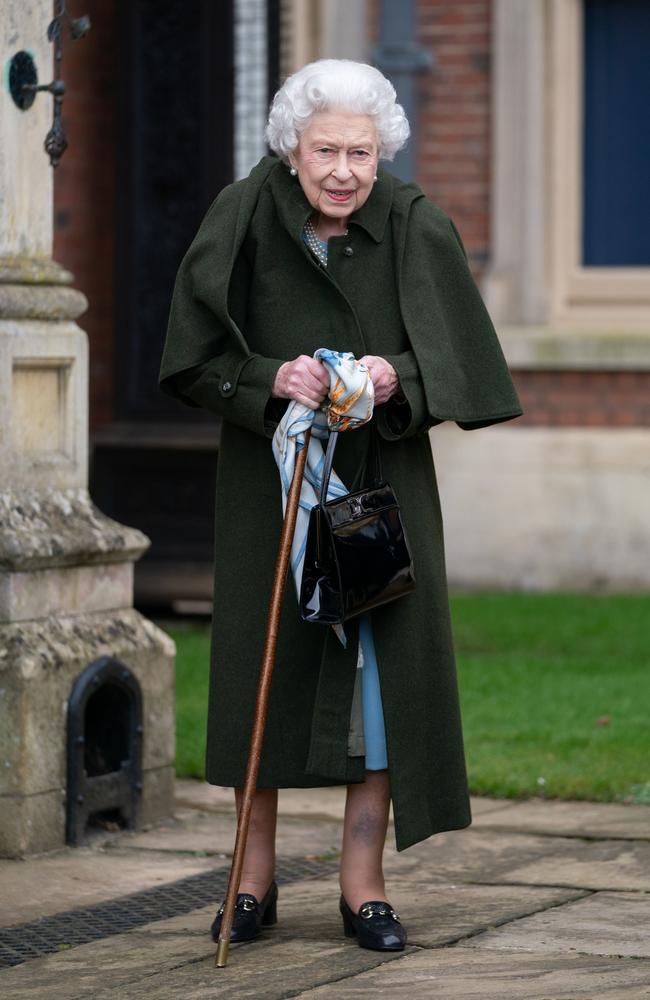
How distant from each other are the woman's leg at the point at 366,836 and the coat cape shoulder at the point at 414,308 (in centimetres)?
79

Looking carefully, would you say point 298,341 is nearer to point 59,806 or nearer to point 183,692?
point 59,806

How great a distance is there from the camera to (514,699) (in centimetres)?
746

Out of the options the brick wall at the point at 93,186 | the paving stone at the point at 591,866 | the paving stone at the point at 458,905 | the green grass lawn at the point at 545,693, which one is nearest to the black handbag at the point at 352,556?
the paving stone at the point at 458,905

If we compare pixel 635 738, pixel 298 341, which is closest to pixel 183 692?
pixel 635 738

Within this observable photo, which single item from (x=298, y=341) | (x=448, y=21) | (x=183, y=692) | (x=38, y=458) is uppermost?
(x=448, y=21)

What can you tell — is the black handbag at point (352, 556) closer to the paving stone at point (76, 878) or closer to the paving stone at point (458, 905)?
the paving stone at point (458, 905)

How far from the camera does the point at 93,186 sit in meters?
10.8

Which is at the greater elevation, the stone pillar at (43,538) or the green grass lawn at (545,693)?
the stone pillar at (43,538)

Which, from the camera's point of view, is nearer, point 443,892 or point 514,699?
point 443,892

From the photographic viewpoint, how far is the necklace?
4336 mm

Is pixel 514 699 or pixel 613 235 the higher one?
pixel 613 235

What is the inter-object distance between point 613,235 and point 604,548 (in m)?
1.68

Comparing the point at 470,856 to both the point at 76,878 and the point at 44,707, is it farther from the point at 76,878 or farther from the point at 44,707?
the point at 44,707

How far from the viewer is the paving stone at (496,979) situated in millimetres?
3855
